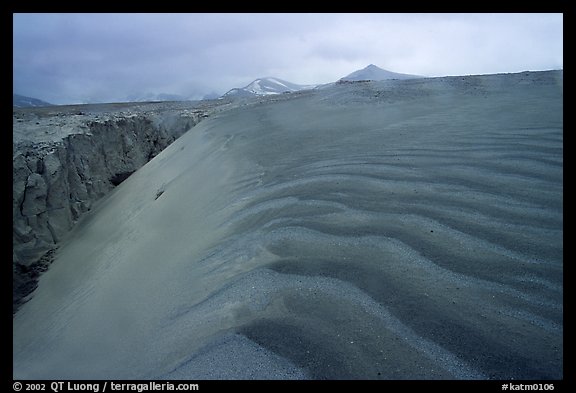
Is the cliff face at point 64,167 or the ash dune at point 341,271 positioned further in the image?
the cliff face at point 64,167

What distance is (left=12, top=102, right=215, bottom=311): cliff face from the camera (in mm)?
5410

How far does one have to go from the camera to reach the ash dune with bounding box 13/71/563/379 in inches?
48.7

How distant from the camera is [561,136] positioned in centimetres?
299

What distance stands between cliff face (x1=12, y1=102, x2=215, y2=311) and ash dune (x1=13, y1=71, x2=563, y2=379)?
186cm

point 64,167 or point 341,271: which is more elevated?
point 64,167

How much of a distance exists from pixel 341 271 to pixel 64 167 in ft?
21.6

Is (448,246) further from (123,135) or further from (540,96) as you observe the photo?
(123,135)

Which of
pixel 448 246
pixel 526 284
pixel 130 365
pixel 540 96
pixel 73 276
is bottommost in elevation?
pixel 73 276

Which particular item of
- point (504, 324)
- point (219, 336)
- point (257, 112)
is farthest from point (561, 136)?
point (257, 112)

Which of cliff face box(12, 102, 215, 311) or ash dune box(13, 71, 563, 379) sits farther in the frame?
cliff face box(12, 102, 215, 311)

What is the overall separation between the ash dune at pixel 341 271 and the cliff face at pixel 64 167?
6.10 ft

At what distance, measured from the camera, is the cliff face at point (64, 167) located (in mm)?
5410

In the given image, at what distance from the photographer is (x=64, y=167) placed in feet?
21.1
